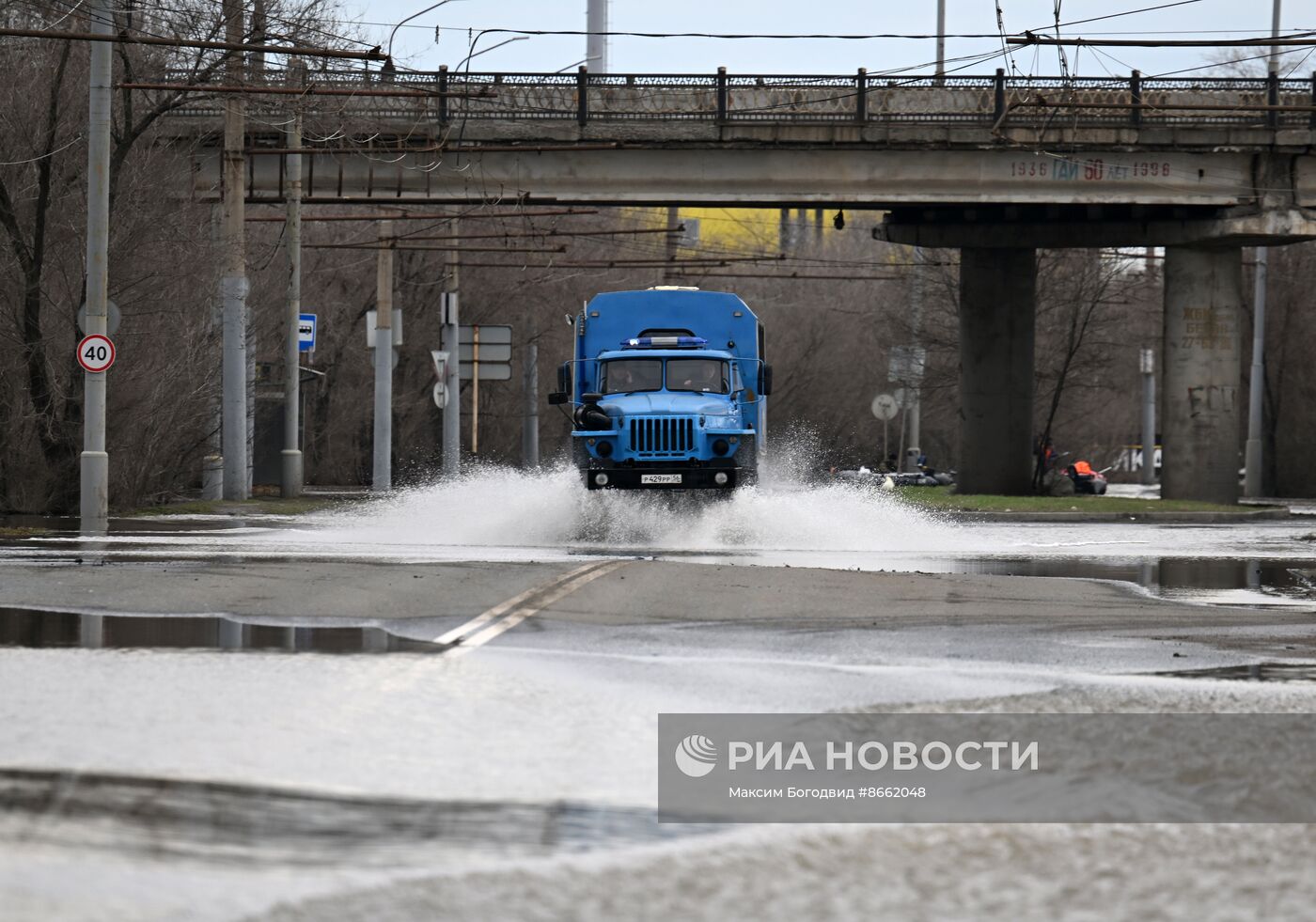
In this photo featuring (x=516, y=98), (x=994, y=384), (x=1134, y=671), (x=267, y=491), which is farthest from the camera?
(x=994, y=384)

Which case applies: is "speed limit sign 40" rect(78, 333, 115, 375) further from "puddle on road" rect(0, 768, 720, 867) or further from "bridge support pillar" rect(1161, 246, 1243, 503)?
"bridge support pillar" rect(1161, 246, 1243, 503)

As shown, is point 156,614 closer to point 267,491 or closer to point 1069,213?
point 267,491

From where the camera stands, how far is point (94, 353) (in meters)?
27.3

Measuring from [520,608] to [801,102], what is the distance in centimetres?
2868

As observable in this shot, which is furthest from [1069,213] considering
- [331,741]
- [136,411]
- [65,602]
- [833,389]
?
[833,389]

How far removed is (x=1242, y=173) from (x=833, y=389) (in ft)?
161

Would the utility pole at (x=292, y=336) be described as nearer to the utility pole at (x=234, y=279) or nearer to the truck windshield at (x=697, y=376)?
the utility pole at (x=234, y=279)

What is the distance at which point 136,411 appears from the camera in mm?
32844

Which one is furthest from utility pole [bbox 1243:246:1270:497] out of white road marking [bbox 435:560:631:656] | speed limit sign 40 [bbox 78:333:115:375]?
white road marking [bbox 435:560:631:656]

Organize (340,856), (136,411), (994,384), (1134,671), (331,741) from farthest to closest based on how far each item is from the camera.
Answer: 1. (994,384)
2. (136,411)
3. (1134,671)
4. (331,741)
5. (340,856)

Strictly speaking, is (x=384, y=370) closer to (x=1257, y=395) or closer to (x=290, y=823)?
(x=1257, y=395)

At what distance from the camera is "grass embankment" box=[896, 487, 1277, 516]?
38031mm

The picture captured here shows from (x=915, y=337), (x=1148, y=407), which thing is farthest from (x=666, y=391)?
(x=1148, y=407)

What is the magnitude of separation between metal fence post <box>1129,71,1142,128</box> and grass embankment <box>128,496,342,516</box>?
61.8 feet
